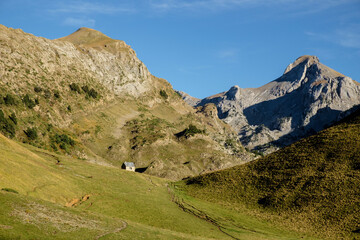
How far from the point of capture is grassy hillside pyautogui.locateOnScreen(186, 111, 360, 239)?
86938 millimetres

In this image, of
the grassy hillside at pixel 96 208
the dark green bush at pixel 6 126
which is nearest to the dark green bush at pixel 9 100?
the dark green bush at pixel 6 126

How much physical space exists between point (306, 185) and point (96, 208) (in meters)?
64.2

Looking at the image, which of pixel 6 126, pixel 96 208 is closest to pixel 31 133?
pixel 6 126

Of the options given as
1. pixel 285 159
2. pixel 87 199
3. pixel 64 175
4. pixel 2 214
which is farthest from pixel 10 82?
pixel 2 214

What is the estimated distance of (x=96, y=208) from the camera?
74.4 meters

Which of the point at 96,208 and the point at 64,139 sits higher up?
the point at 64,139

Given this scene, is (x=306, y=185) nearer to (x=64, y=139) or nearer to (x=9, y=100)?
(x=64, y=139)

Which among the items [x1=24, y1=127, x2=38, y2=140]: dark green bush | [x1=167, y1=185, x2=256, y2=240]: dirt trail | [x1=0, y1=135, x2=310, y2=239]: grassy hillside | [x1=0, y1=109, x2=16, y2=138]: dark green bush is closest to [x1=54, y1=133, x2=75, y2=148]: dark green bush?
Answer: [x1=24, y1=127, x2=38, y2=140]: dark green bush

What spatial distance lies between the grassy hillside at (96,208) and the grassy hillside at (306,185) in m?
8.46

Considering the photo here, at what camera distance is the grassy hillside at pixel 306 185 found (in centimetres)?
8694

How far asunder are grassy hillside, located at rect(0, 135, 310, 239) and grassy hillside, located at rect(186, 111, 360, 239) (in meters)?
8.46

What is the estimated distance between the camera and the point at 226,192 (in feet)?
367

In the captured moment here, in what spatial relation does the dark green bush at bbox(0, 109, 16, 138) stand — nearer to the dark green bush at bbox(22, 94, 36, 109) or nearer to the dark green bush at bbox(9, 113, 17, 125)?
the dark green bush at bbox(9, 113, 17, 125)

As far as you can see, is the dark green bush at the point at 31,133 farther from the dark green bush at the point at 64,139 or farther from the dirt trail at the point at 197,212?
the dirt trail at the point at 197,212
